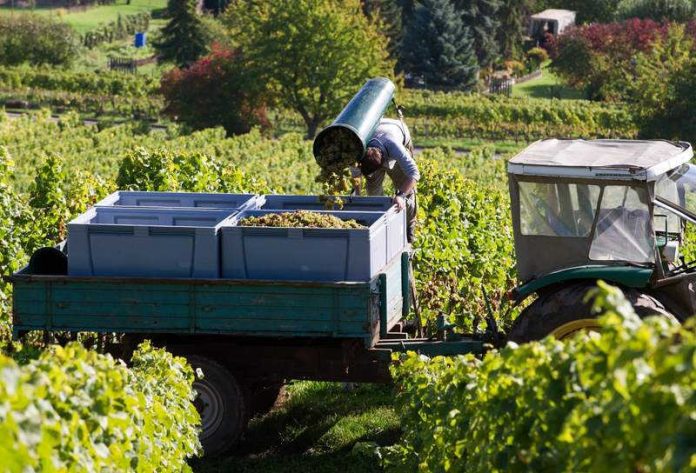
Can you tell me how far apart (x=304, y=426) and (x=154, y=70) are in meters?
67.1

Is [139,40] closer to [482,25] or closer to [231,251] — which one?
[482,25]

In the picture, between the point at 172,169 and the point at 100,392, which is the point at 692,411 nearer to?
the point at 100,392

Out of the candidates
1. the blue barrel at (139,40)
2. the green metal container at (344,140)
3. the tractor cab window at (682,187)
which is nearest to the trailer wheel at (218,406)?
the green metal container at (344,140)

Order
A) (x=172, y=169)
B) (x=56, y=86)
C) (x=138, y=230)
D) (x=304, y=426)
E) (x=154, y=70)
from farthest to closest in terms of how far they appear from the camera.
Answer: (x=154, y=70), (x=56, y=86), (x=172, y=169), (x=304, y=426), (x=138, y=230)

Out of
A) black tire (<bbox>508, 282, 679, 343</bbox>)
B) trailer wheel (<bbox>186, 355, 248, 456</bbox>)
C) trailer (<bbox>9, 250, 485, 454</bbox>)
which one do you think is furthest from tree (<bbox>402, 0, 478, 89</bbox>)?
black tire (<bbox>508, 282, 679, 343</bbox>)

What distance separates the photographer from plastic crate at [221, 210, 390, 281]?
10570 millimetres

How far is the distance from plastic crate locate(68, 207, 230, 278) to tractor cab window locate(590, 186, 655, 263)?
2.90 m

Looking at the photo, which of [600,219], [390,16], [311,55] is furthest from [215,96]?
[600,219]

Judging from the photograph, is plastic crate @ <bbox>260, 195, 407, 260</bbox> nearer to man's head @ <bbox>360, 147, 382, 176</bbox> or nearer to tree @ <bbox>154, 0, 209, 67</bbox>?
man's head @ <bbox>360, 147, 382, 176</bbox>

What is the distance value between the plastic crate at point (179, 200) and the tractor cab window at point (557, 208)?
268 cm

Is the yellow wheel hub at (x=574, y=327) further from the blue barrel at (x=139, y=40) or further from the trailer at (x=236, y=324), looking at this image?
the blue barrel at (x=139, y=40)

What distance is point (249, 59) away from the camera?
186 ft

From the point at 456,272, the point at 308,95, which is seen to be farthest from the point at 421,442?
the point at 308,95

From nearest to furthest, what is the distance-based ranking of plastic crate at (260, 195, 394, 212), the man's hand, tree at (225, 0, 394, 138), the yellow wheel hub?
1. the yellow wheel hub
2. the man's hand
3. plastic crate at (260, 195, 394, 212)
4. tree at (225, 0, 394, 138)
